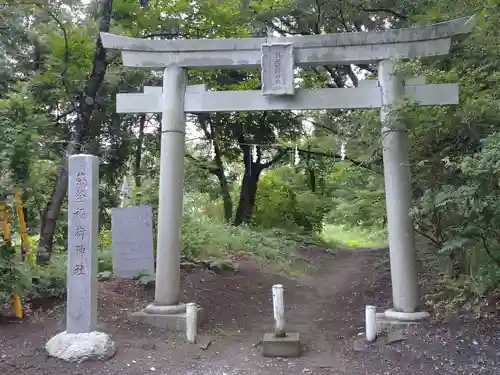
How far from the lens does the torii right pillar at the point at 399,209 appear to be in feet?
23.3

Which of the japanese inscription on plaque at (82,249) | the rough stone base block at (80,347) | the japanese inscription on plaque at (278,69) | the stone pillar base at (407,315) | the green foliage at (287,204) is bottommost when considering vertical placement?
the rough stone base block at (80,347)

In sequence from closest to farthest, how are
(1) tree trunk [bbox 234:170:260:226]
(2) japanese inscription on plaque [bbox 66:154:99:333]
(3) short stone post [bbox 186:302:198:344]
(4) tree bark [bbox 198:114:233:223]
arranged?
(2) japanese inscription on plaque [bbox 66:154:99:333], (3) short stone post [bbox 186:302:198:344], (4) tree bark [bbox 198:114:233:223], (1) tree trunk [bbox 234:170:260:226]

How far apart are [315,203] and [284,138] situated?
129 inches

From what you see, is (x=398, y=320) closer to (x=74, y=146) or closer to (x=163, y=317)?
(x=163, y=317)

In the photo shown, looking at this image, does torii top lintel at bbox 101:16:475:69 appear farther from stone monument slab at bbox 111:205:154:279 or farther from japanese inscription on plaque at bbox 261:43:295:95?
stone monument slab at bbox 111:205:154:279

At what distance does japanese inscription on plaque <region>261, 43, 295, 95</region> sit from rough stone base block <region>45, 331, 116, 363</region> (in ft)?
13.3

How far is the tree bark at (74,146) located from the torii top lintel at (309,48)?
1.85 m

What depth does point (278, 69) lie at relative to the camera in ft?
24.7

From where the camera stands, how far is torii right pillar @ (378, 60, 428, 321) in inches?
279

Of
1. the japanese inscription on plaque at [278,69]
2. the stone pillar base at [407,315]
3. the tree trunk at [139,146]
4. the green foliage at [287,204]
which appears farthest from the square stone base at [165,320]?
the green foliage at [287,204]

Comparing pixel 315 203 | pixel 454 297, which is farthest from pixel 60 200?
pixel 315 203

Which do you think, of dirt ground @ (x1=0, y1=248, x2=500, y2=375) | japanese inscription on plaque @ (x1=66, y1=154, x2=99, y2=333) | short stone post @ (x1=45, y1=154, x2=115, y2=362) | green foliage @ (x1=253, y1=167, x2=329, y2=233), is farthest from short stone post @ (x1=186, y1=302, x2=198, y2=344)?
green foliage @ (x1=253, y1=167, x2=329, y2=233)

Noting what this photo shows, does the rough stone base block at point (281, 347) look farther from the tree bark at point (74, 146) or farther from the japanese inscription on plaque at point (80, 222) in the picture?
the tree bark at point (74, 146)

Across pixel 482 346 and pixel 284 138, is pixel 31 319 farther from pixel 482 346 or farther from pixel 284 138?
pixel 284 138
